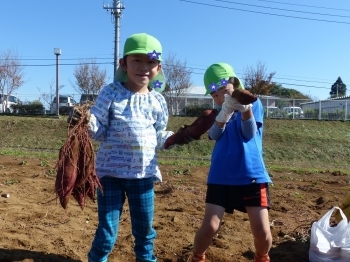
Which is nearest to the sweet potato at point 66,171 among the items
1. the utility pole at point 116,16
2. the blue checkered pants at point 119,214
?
the blue checkered pants at point 119,214

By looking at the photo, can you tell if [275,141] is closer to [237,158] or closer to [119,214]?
[237,158]

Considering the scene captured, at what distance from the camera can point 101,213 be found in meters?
2.82

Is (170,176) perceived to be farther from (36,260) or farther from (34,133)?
(34,133)

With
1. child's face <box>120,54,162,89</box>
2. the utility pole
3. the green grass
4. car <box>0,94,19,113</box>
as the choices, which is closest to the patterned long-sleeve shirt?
child's face <box>120,54,162,89</box>

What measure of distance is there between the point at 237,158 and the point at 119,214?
86 centimetres

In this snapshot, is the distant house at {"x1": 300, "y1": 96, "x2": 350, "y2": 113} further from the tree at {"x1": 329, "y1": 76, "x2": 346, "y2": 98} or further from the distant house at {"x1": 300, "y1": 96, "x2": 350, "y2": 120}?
the tree at {"x1": 329, "y1": 76, "x2": 346, "y2": 98}

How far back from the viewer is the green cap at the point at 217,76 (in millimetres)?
2969

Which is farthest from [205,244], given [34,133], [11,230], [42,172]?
[34,133]

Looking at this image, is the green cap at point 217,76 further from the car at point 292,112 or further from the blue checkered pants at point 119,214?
the car at point 292,112

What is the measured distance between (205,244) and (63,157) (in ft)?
3.69

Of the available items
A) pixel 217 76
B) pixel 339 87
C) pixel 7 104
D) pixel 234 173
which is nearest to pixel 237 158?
pixel 234 173

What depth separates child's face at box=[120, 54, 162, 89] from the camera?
2.83 metres

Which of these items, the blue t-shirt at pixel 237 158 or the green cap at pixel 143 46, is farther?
the blue t-shirt at pixel 237 158

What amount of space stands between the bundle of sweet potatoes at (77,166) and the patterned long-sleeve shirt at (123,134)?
127mm
